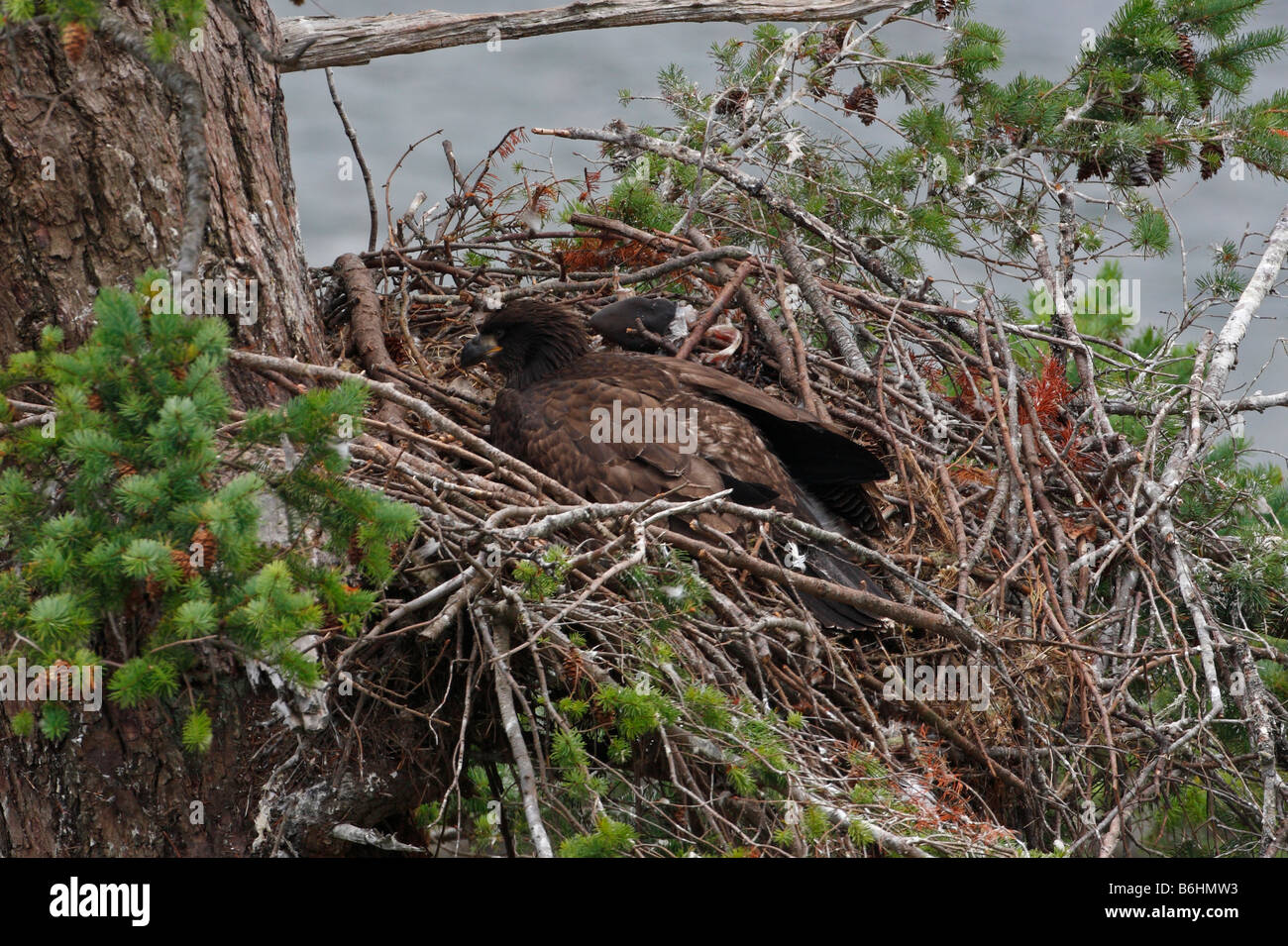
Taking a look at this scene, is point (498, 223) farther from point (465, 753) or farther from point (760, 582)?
point (465, 753)

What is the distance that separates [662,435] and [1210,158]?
3451 millimetres

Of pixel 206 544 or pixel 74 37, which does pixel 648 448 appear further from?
pixel 74 37

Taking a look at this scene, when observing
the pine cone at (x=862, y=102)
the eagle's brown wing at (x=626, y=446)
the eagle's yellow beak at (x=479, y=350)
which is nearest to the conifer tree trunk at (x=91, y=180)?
the eagle's brown wing at (x=626, y=446)

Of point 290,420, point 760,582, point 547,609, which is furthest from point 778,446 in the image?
point 290,420

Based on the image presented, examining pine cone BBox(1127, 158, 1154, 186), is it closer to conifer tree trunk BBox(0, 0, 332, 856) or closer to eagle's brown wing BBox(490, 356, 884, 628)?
eagle's brown wing BBox(490, 356, 884, 628)

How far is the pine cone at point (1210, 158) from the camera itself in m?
5.86

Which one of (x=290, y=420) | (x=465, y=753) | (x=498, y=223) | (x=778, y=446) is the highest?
(x=498, y=223)

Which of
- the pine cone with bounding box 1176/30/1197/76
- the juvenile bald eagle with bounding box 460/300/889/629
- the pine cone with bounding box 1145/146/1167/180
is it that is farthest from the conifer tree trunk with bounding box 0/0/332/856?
the pine cone with bounding box 1176/30/1197/76

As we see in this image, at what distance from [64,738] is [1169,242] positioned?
5.47 m

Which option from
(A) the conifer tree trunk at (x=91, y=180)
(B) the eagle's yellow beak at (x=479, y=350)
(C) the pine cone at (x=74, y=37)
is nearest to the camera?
(C) the pine cone at (x=74, y=37)

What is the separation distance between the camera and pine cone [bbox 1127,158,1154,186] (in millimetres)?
6000

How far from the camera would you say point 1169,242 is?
5980mm

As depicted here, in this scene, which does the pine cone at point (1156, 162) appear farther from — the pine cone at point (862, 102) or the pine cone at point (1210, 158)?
the pine cone at point (862, 102)

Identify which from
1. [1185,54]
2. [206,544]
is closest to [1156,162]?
[1185,54]
